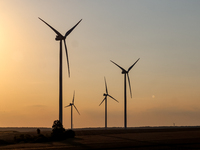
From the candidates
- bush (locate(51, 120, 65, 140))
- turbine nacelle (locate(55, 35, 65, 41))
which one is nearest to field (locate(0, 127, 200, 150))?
bush (locate(51, 120, 65, 140))

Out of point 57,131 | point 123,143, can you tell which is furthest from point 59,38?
point 123,143

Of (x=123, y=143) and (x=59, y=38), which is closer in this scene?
(x=123, y=143)

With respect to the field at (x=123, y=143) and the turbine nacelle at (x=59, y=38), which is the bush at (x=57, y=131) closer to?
the field at (x=123, y=143)

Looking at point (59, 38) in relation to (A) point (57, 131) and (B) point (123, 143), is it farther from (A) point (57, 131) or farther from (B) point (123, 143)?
(B) point (123, 143)

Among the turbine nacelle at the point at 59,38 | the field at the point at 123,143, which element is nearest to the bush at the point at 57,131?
the field at the point at 123,143

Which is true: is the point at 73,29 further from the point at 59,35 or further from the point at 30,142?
the point at 30,142

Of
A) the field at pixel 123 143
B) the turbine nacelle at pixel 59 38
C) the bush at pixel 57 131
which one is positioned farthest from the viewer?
the turbine nacelle at pixel 59 38

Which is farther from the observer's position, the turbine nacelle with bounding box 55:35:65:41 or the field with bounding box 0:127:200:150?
the turbine nacelle with bounding box 55:35:65:41

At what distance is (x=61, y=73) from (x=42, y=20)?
47.4ft

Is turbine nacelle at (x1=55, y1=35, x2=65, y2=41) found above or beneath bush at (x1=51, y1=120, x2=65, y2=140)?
above

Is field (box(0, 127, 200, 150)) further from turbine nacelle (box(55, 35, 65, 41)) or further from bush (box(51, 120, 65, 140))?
turbine nacelle (box(55, 35, 65, 41))

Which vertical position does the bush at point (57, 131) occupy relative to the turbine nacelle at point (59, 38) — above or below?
below

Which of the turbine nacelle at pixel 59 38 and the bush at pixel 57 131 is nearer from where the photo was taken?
the bush at pixel 57 131

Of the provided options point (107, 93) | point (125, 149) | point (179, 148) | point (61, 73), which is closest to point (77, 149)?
point (125, 149)
